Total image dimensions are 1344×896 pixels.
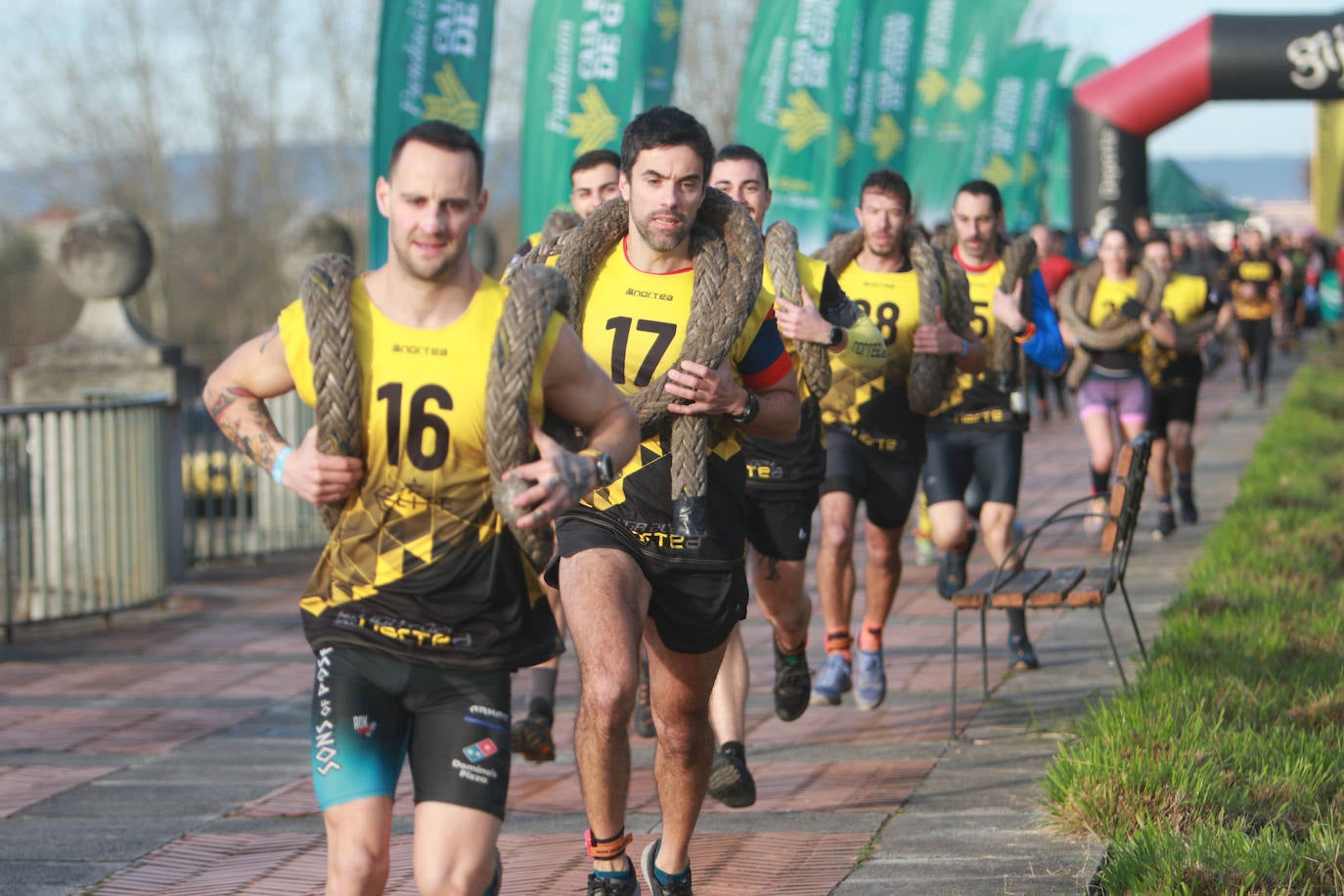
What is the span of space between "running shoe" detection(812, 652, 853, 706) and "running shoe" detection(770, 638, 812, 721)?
2.60 feet

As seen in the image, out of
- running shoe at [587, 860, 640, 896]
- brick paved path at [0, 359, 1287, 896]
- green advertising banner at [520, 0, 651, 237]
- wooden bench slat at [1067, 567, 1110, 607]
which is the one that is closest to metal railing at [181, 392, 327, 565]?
brick paved path at [0, 359, 1287, 896]

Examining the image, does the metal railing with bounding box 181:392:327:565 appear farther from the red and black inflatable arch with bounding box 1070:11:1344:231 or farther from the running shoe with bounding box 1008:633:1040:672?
the red and black inflatable arch with bounding box 1070:11:1344:231

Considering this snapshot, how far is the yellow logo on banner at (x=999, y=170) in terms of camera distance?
27.3m

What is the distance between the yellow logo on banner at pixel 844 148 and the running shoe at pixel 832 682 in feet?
33.7

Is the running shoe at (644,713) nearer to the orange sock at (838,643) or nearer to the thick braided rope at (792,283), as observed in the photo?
the orange sock at (838,643)

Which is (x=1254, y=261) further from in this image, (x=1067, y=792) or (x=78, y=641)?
(x=1067, y=792)

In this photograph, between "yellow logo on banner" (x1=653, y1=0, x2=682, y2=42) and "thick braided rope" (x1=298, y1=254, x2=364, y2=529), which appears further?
"yellow logo on banner" (x1=653, y1=0, x2=682, y2=42)

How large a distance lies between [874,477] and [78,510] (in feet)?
14.9

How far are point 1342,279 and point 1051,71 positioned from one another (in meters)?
8.95

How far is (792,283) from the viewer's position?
5598mm

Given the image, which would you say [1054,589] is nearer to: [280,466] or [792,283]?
[792,283]

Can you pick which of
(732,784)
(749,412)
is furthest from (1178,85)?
(749,412)

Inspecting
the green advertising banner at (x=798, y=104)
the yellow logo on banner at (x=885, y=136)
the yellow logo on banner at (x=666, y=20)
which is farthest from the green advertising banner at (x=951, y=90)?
the yellow logo on banner at (x=666, y=20)

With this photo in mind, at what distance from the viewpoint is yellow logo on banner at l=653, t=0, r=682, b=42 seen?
42.0 feet
